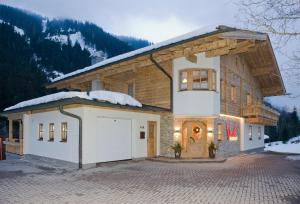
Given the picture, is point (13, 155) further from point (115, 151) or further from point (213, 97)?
point (213, 97)

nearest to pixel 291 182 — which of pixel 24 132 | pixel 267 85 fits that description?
pixel 24 132

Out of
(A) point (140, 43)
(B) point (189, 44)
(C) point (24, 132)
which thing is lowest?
(C) point (24, 132)

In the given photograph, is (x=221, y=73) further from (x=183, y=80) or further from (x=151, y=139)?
(x=151, y=139)

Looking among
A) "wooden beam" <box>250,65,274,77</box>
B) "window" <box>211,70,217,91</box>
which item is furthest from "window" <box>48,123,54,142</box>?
"wooden beam" <box>250,65,274,77</box>

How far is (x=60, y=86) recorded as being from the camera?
2617 centimetres

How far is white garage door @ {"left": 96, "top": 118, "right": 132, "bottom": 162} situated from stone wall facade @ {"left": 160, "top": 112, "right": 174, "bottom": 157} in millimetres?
2527

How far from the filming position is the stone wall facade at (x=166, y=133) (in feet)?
57.5

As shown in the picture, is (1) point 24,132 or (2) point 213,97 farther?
(1) point 24,132

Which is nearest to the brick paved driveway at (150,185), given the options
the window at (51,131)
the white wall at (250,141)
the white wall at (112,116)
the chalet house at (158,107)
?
the white wall at (112,116)

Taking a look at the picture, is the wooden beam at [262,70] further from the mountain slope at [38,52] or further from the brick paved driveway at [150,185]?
the mountain slope at [38,52]

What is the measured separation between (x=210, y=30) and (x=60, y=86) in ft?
51.9

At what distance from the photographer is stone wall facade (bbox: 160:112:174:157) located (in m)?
17.5

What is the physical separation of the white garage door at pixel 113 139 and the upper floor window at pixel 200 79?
3899mm

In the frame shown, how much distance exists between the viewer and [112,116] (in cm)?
1510
